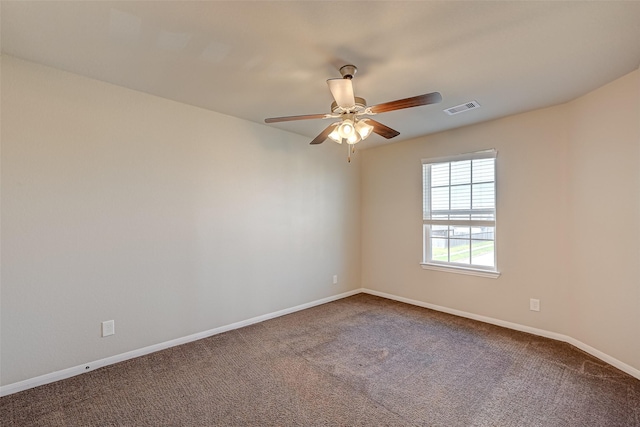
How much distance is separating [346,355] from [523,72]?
9.32ft

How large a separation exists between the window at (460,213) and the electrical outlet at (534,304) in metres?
0.44

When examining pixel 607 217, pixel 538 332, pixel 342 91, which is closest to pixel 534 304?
pixel 538 332

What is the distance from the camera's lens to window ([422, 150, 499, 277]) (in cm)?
361

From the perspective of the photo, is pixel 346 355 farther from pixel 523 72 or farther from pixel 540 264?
pixel 523 72

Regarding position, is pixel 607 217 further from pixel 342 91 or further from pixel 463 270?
pixel 342 91

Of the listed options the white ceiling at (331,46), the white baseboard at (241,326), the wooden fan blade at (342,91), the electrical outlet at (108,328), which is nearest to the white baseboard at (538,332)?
the white baseboard at (241,326)

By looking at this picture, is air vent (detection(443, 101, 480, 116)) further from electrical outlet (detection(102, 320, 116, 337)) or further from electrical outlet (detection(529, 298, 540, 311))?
electrical outlet (detection(102, 320, 116, 337))

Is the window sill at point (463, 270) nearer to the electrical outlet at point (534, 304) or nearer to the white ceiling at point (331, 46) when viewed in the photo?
the electrical outlet at point (534, 304)

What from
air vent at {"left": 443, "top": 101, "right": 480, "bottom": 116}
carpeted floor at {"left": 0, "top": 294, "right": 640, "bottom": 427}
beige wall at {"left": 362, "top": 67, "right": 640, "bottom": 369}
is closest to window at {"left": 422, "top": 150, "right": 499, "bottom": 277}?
beige wall at {"left": 362, "top": 67, "right": 640, "bottom": 369}

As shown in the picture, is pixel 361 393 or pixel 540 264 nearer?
pixel 361 393

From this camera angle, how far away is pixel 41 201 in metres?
2.29

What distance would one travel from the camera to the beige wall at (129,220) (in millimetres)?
2227

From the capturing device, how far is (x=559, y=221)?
3.08 metres

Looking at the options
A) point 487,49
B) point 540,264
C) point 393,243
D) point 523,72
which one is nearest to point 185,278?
point 393,243
